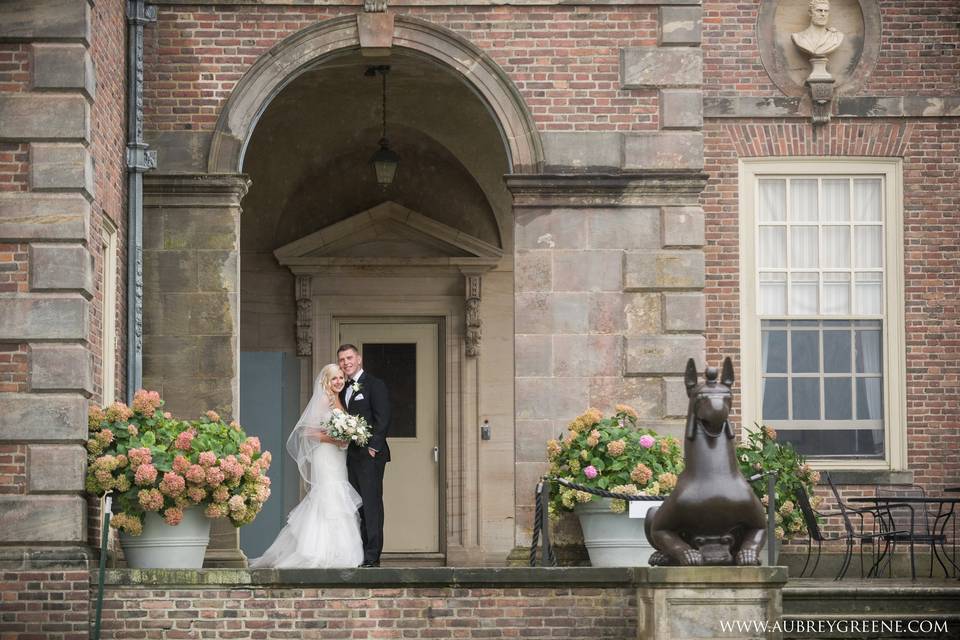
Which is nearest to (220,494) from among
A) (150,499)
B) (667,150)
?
(150,499)

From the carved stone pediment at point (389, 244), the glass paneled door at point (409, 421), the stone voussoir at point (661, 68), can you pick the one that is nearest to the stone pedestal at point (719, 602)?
the stone voussoir at point (661, 68)

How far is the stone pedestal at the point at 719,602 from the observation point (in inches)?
428

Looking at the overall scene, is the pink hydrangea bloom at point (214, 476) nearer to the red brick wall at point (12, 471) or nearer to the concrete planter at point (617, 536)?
the red brick wall at point (12, 471)

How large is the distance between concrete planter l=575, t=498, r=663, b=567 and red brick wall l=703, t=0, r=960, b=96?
4.83 meters

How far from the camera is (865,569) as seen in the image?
620 inches

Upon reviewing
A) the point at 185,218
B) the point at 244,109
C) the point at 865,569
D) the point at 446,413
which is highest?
the point at 244,109

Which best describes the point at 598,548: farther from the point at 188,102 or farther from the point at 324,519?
the point at 188,102

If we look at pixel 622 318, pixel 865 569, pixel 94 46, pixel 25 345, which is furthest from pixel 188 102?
pixel 865 569

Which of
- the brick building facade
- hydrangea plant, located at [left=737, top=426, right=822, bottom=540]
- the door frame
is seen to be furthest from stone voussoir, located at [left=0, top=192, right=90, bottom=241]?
the door frame

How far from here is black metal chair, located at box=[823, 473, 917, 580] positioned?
47.9ft

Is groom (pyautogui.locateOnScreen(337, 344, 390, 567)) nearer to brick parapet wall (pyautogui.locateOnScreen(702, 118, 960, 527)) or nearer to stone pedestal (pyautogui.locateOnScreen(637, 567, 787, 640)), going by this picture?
stone pedestal (pyautogui.locateOnScreen(637, 567, 787, 640))

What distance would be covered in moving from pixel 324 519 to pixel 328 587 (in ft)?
3.57

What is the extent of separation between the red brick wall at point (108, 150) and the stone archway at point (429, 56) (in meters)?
1.02

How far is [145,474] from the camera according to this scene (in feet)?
38.8
